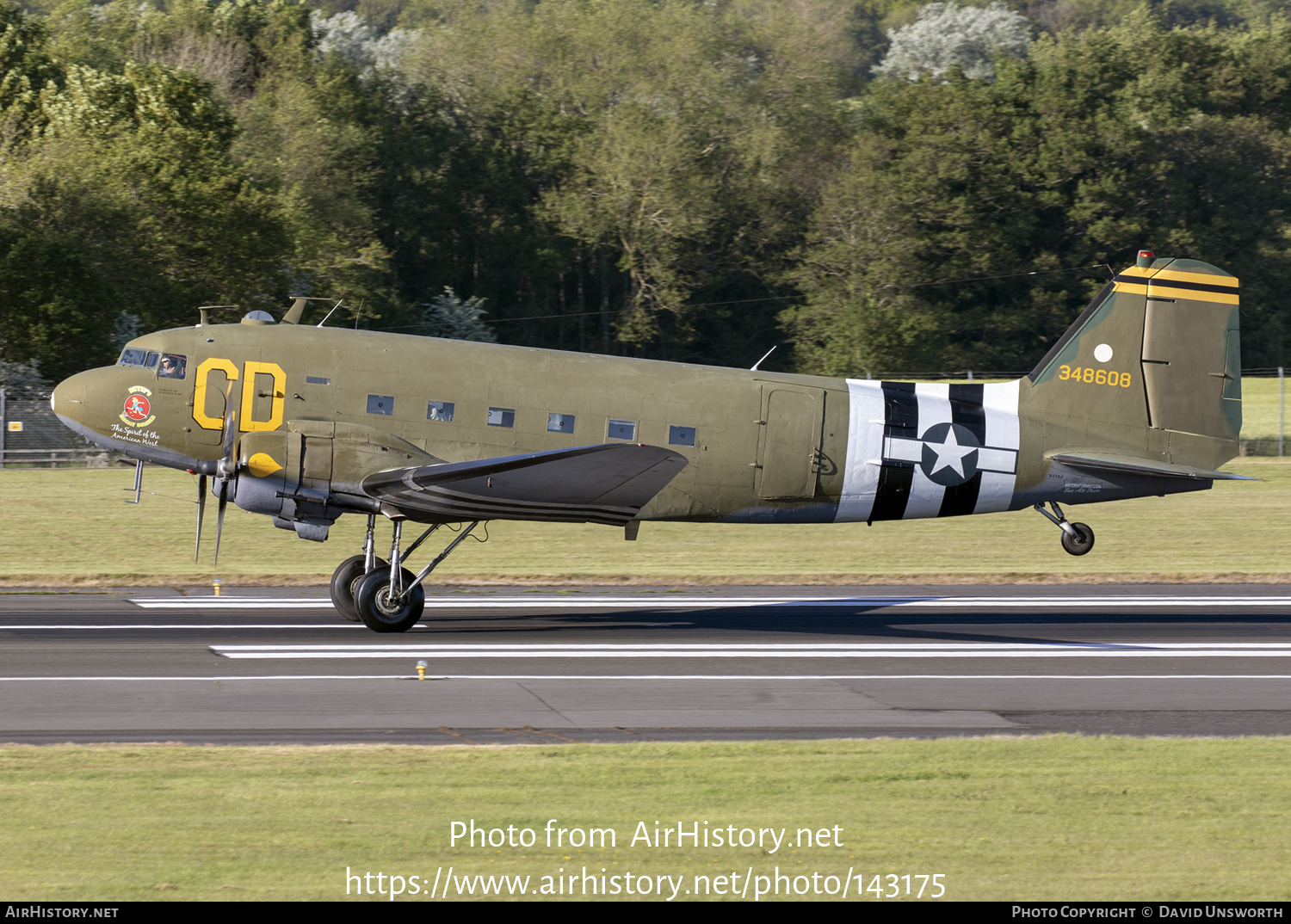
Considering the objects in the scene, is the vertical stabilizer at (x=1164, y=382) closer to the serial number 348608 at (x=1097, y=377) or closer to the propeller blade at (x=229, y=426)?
the serial number 348608 at (x=1097, y=377)

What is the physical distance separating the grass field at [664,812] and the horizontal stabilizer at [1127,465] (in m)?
8.05

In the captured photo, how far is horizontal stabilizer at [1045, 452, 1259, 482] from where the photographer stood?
21.9 meters

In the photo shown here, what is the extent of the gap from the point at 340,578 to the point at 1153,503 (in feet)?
86.2

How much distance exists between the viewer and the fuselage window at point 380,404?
20344 mm

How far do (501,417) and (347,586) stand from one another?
3589 millimetres

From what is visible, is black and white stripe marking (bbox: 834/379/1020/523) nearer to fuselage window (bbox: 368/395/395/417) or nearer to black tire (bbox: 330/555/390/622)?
fuselage window (bbox: 368/395/395/417)

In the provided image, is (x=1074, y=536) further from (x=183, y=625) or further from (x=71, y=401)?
(x=71, y=401)

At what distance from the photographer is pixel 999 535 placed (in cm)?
3394

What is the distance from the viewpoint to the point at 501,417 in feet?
67.8

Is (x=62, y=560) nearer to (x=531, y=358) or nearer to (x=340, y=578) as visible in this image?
(x=340, y=578)

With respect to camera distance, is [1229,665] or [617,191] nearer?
[1229,665]

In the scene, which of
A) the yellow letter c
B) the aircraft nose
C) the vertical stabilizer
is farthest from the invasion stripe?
the aircraft nose

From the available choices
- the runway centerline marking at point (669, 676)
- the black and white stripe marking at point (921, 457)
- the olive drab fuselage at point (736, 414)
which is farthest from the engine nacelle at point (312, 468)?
the black and white stripe marking at point (921, 457)

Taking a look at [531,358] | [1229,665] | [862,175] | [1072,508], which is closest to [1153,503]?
[1072,508]
